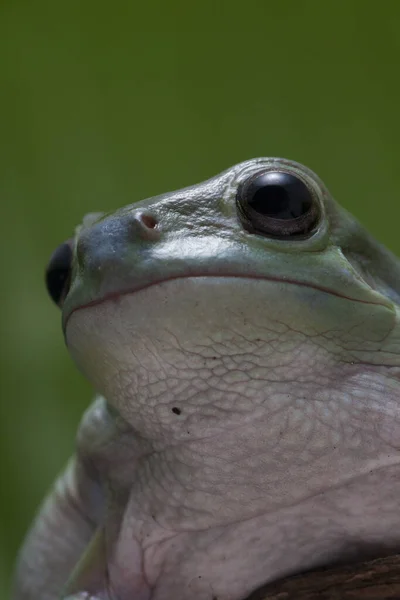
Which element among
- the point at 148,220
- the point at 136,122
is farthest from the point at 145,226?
the point at 136,122

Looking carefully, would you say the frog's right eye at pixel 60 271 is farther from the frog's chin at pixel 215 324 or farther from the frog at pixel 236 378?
the frog's chin at pixel 215 324

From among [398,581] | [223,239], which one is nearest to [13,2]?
[223,239]

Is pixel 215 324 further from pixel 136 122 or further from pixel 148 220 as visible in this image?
pixel 136 122

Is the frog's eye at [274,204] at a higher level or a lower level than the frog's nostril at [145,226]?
lower

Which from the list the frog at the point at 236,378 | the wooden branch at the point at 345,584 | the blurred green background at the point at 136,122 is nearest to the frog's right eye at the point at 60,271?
the frog at the point at 236,378

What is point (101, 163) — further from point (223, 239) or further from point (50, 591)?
point (223, 239)

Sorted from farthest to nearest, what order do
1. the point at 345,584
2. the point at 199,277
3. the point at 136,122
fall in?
the point at 136,122 < the point at 345,584 < the point at 199,277

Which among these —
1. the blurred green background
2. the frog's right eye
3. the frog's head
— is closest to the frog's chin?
the frog's head
